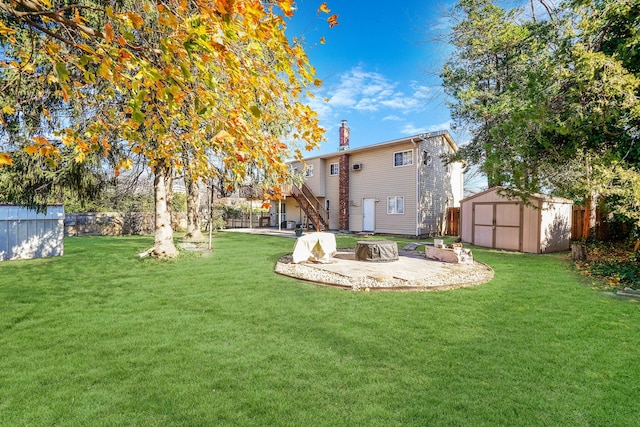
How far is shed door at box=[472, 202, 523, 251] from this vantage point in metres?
12.0

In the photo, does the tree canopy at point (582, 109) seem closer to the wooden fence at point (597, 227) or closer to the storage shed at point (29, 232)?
the wooden fence at point (597, 227)

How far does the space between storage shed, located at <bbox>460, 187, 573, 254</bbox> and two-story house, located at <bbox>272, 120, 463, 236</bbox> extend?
4030 millimetres

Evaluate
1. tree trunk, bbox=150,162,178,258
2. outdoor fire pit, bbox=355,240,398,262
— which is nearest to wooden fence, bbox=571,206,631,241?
outdoor fire pit, bbox=355,240,398,262

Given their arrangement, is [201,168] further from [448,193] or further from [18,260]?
[448,193]

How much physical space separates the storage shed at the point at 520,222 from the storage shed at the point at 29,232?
15.1 m

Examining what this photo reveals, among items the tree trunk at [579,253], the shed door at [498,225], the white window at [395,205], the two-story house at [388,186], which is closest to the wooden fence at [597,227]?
the shed door at [498,225]

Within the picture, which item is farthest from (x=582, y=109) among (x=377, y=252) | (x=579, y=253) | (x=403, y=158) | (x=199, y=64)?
(x=403, y=158)

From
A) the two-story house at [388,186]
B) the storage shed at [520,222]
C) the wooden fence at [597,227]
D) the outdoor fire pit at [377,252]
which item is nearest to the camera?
the outdoor fire pit at [377,252]

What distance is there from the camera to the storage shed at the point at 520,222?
11.4 m

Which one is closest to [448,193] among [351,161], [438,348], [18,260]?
[351,161]

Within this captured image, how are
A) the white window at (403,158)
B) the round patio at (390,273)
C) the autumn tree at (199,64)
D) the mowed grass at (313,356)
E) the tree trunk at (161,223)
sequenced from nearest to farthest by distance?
the autumn tree at (199,64), the mowed grass at (313,356), the round patio at (390,273), the tree trunk at (161,223), the white window at (403,158)

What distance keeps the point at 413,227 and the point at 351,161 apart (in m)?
6.33

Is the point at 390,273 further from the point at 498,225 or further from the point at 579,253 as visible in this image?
the point at 498,225

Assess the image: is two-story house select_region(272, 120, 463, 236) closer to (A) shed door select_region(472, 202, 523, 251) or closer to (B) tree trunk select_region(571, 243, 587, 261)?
(A) shed door select_region(472, 202, 523, 251)
